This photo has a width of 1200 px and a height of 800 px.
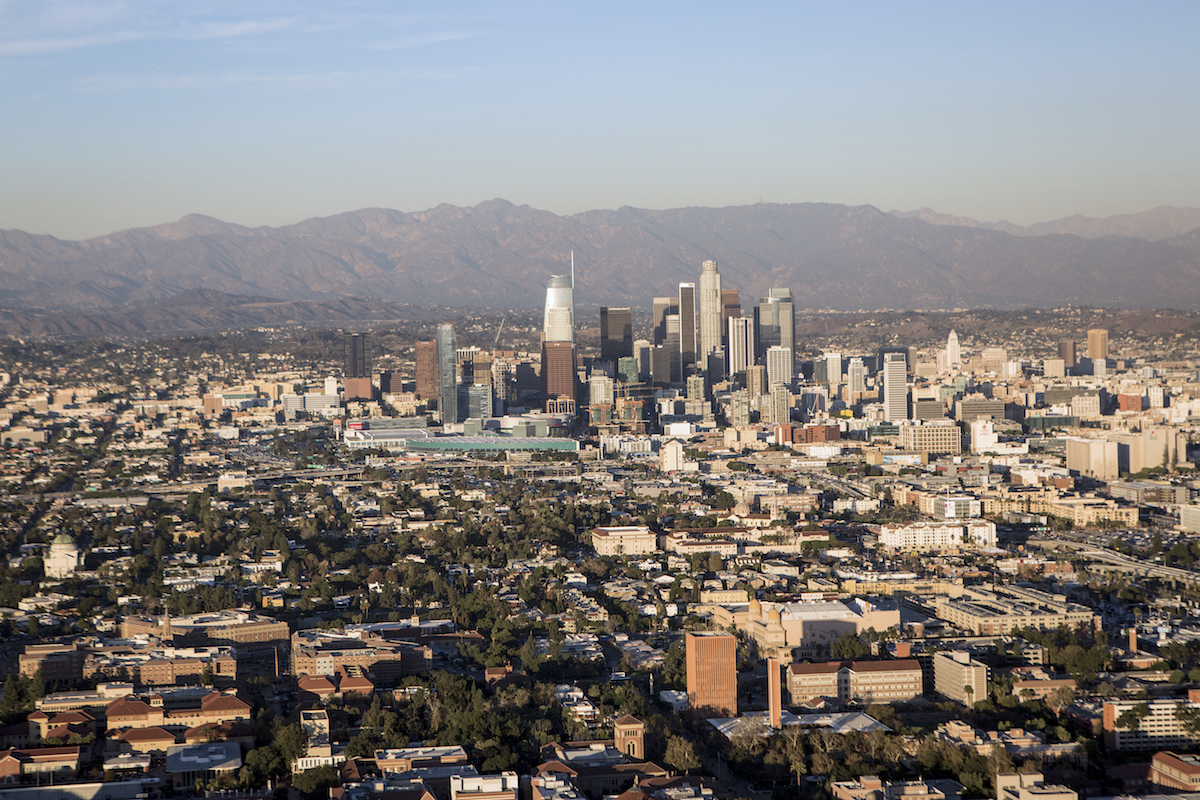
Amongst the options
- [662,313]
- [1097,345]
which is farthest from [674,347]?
[1097,345]

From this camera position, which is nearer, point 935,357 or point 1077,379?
point 1077,379

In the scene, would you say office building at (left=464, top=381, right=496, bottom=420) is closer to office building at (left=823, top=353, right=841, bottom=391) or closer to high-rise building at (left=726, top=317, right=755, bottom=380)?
high-rise building at (left=726, top=317, right=755, bottom=380)

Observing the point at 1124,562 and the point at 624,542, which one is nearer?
the point at 1124,562

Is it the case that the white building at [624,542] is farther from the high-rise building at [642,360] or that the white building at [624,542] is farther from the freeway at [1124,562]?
the high-rise building at [642,360]

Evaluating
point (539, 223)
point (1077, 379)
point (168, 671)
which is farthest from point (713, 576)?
point (539, 223)

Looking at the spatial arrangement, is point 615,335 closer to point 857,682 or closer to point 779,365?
point 779,365

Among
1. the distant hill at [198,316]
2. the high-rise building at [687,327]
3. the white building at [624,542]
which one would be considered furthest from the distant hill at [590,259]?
the white building at [624,542]

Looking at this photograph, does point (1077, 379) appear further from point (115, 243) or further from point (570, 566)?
point (115, 243)
